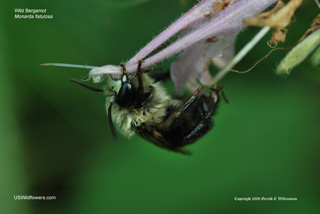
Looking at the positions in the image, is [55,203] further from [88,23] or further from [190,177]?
[88,23]

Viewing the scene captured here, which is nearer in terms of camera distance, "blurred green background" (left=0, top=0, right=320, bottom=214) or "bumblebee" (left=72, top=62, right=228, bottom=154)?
"bumblebee" (left=72, top=62, right=228, bottom=154)

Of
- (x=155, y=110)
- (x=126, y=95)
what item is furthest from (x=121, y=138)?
(x=126, y=95)

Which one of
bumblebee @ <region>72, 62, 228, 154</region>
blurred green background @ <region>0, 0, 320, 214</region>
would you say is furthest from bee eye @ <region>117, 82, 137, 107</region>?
blurred green background @ <region>0, 0, 320, 214</region>

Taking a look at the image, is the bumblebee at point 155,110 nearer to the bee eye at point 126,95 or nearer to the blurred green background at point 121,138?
the bee eye at point 126,95

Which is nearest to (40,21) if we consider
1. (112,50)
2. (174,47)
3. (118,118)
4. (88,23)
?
(88,23)

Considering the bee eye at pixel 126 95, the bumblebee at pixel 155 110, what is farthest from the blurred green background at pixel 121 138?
the bee eye at pixel 126 95

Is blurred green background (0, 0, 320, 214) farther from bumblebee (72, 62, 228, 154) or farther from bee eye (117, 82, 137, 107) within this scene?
bee eye (117, 82, 137, 107)
